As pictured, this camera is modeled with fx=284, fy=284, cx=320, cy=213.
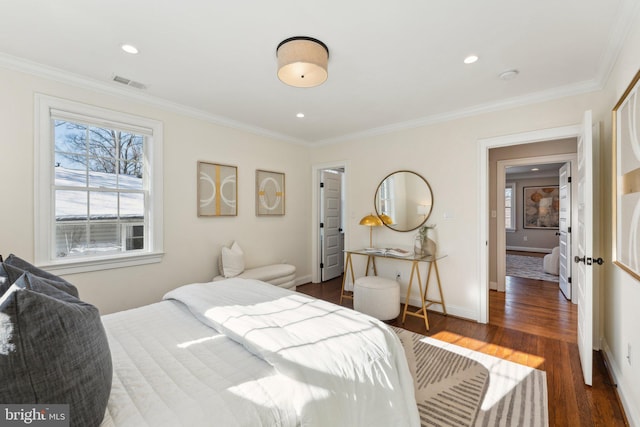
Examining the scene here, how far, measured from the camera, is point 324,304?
79.4 inches

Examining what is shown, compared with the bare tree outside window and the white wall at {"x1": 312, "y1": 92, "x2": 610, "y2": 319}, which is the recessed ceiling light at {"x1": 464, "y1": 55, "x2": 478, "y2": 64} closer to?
the white wall at {"x1": 312, "y1": 92, "x2": 610, "y2": 319}

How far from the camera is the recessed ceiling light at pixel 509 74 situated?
8.27 ft

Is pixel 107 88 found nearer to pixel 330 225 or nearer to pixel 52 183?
pixel 52 183

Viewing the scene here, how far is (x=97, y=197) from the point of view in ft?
9.55

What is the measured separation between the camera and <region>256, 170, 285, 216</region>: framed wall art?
4.30 metres

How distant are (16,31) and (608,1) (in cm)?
389

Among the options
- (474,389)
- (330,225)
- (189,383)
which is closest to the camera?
A: (189,383)

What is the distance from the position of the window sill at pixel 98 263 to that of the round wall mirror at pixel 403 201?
117 inches

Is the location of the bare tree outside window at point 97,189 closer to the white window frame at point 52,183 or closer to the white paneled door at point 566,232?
the white window frame at point 52,183

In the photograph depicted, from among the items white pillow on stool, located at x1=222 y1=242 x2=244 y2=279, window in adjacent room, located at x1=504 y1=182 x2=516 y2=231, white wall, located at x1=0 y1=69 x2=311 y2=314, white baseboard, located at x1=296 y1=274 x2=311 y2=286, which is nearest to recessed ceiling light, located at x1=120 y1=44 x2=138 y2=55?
white wall, located at x1=0 y1=69 x2=311 y2=314

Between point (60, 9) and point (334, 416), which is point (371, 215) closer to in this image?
point (334, 416)

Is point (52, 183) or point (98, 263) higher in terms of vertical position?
point (52, 183)

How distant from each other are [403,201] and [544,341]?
214cm

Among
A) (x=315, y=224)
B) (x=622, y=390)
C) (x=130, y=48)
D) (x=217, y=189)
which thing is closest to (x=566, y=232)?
(x=622, y=390)
